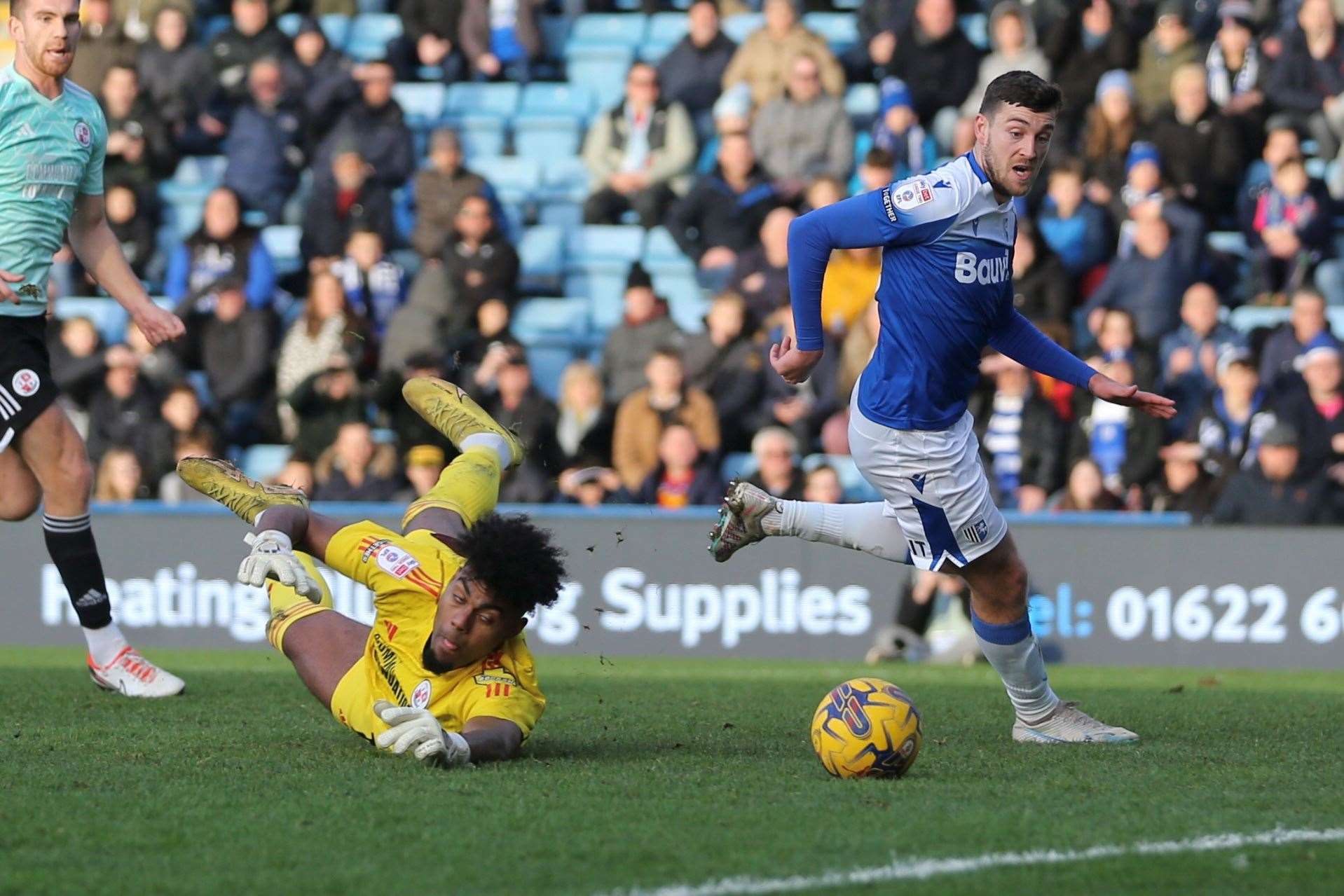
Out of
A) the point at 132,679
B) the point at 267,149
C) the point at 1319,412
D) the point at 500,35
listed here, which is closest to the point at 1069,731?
the point at 132,679

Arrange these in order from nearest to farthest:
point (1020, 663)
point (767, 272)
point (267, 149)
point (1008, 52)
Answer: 1. point (1020, 663)
2. point (767, 272)
3. point (1008, 52)
4. point (267, 149)

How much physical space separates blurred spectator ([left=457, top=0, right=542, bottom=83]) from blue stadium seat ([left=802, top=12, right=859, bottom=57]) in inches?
99.9

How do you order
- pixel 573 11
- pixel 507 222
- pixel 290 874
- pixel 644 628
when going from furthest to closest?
pixel 573 11
pixel 507 222
pixel 644 628
pixel 290 874

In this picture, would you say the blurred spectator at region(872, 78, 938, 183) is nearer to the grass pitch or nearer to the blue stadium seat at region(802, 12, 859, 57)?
the blue stadium seat at region(802, 12, 859, 57)

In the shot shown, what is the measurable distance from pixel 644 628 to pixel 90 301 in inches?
270

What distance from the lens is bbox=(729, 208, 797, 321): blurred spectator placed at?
1445 centimetres

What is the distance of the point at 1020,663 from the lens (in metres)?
7.11

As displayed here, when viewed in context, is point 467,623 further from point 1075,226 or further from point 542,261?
point 542,261

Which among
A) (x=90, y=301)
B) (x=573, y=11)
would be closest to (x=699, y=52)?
(x=573, y=11)

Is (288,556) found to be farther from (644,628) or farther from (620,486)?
(620,486)

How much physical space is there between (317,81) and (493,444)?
31.9ft

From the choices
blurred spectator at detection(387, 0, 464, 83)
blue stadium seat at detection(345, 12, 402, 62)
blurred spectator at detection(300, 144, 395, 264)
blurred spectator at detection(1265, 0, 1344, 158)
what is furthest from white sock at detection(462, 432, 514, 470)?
blue stadium seat at detection(345, 12, 402, 62)

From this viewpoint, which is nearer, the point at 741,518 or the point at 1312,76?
the point at 741,518

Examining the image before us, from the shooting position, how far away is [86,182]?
8.31m
